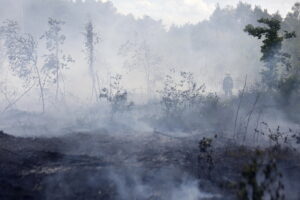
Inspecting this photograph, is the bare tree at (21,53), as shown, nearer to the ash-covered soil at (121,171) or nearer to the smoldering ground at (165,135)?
the smoldering ground at (165,135)

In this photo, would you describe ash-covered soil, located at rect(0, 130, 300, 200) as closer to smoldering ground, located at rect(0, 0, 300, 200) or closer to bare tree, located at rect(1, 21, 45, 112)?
smoldering ground, located at rect(0, 0, 300, 200)

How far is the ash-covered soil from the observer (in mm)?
12016

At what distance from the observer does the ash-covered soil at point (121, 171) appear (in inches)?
473

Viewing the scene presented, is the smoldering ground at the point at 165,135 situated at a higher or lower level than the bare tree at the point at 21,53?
lower

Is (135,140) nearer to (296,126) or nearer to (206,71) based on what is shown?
(296,126)

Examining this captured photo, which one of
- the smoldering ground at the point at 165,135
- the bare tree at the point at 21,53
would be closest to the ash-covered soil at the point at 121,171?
Result: the smoldering ground at the point at 165,135

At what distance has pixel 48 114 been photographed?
37469 mm

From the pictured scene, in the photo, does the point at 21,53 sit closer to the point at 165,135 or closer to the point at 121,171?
the point at 165,135

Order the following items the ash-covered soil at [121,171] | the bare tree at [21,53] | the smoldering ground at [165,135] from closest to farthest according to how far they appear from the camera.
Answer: the ash-covered soil at [121,171], the smoldering ground at [165,135], the bare tree at [21,53]

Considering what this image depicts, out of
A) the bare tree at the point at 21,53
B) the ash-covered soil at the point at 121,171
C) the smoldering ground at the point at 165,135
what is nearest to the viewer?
the ash-covered soil at the point at 121,171

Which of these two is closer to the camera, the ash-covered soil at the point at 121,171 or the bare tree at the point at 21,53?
the ash-covered soil at the point at 121,171

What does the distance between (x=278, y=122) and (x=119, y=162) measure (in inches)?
595

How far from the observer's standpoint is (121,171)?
14.1 meters

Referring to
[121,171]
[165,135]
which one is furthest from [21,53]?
[121,171]
